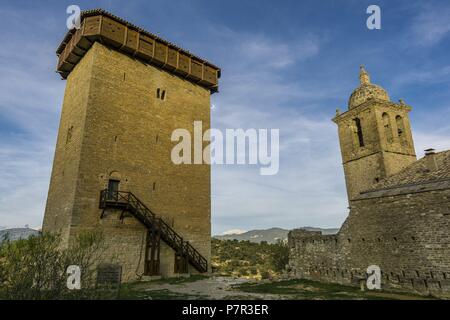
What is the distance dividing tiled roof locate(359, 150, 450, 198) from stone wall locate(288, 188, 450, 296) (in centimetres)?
39

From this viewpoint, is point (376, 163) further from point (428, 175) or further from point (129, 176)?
point (129, 176)

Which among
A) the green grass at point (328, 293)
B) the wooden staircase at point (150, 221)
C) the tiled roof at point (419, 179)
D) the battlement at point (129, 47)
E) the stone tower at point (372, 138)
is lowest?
the green grass at point (328, 293)

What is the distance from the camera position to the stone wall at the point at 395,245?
32.7 ft

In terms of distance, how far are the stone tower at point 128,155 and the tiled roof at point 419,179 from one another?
991 centimetres

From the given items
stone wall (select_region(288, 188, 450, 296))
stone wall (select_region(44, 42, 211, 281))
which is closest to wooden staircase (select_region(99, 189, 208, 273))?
stone wall (select_region(44, 42, 211, 281))

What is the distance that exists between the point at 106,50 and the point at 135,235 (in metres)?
10.3

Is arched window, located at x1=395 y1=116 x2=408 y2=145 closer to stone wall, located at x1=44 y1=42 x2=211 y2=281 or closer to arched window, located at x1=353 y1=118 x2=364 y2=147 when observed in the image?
arched window, located at x1=353 y1=118 x2=364 y2=147

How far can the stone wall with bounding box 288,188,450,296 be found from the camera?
997cm

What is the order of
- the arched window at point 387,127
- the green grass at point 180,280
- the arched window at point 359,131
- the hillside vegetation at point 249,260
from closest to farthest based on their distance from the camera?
the green grass at point 180,280, the arched window at point 387,127, the arched window at point 359,131, the hillside vegetation at point 249,260

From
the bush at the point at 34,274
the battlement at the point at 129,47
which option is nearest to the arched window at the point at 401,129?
the battlement at the point at 129,47

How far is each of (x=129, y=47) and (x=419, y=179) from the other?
1613 centimetres

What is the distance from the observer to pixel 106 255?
13.5 metres

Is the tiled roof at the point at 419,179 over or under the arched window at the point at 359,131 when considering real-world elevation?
under

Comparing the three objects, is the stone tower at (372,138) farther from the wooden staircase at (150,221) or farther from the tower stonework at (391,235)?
the wooden staircase at (150,221)
